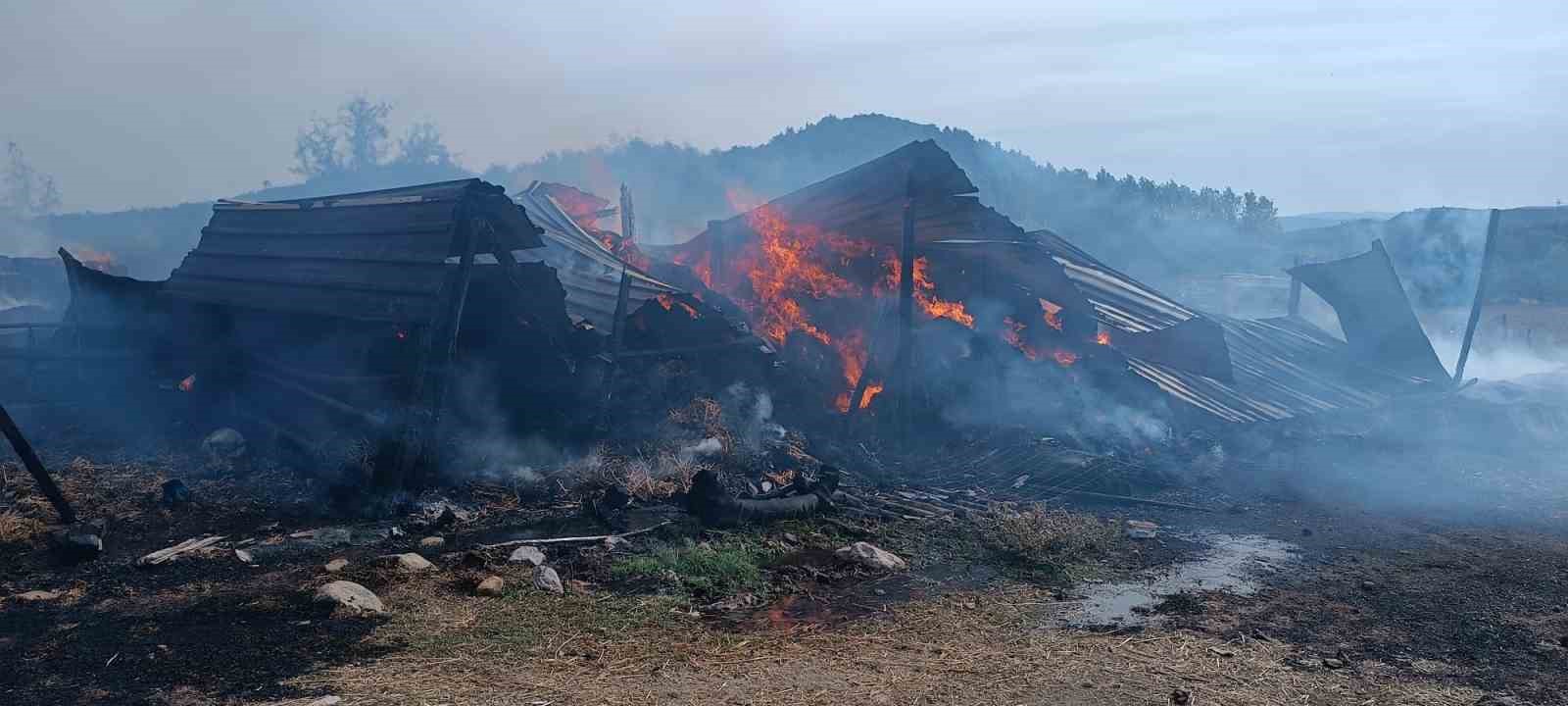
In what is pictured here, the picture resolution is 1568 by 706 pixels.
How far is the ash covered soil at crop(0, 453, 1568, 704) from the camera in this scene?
572 centimetres

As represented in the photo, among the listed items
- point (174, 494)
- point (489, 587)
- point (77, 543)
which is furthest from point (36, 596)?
point (489, 587)

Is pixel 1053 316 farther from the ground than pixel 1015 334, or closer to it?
farther from the ground

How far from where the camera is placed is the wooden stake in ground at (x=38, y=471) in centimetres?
823

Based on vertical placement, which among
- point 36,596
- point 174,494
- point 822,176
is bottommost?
point 36,596

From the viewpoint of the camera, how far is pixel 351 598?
700 centimetres

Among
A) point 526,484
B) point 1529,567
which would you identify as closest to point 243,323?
point 526,484

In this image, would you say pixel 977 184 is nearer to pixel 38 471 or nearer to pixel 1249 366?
pixel 1249 366

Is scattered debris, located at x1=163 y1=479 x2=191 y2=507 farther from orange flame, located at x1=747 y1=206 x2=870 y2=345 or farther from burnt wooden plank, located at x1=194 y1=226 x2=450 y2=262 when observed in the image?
orange flame, located at x1=747 y1=206 x2=870 y2=345

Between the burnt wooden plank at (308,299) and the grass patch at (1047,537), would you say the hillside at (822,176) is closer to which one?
the burnt wooden plank at (308,299)

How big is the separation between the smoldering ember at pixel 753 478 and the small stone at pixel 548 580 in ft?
0.17

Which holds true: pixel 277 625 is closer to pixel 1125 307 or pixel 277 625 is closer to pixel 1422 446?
pixel 1125 307

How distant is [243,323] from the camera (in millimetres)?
13719

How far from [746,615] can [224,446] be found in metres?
8.73

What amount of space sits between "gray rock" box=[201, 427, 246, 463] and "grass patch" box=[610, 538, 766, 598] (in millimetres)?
6783
